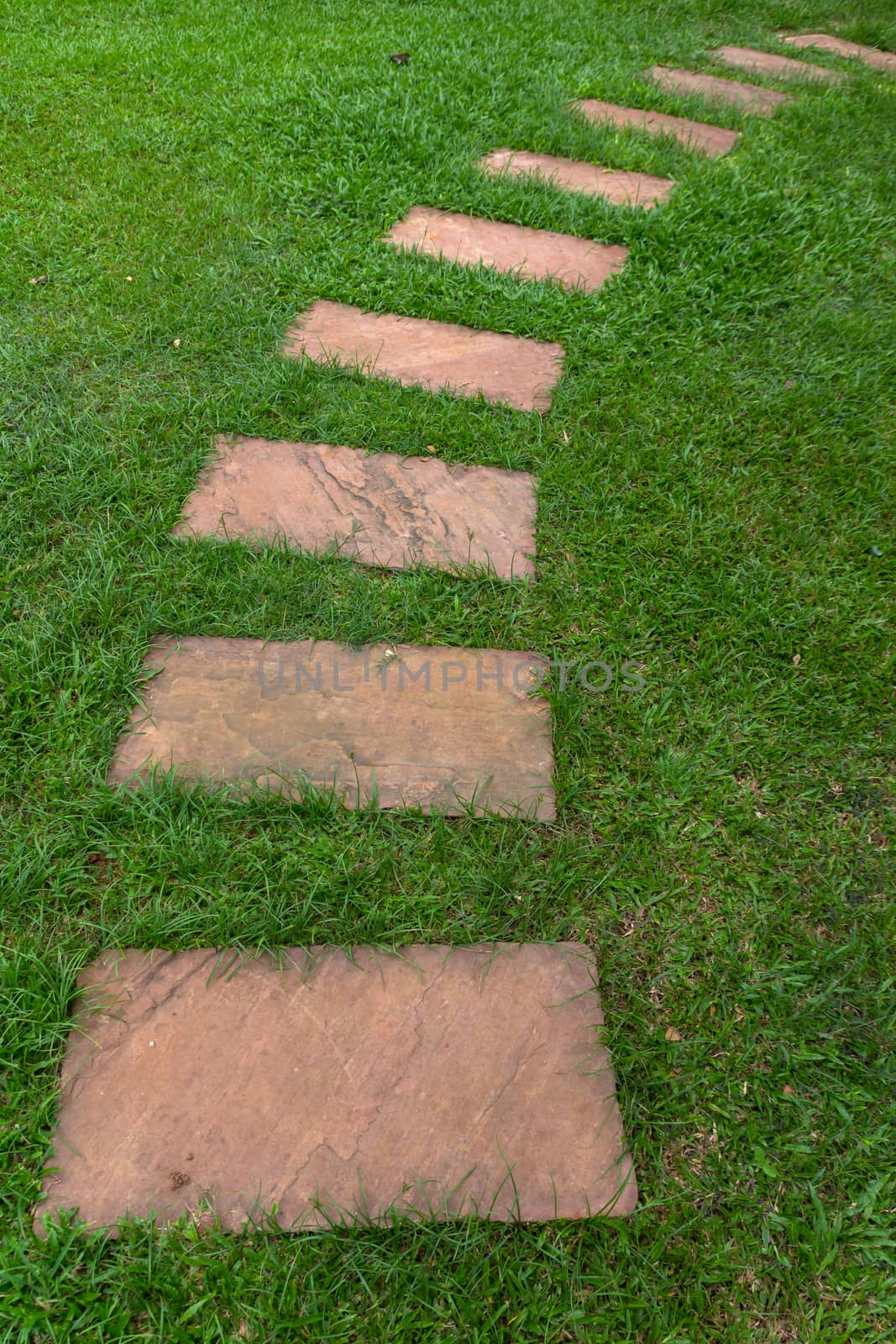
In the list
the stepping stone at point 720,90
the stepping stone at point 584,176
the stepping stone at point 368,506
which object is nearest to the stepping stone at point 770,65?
the stepping stone at point 720,90

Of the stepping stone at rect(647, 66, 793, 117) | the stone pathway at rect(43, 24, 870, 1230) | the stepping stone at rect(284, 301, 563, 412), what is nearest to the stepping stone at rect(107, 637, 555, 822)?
the stone pathway at rect(43, 24, 870, 1230)

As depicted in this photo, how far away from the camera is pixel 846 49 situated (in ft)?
17.3

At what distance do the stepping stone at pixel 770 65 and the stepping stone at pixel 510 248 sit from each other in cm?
255

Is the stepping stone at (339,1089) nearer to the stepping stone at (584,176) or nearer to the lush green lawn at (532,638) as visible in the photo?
the lush green lawn at (532,638)

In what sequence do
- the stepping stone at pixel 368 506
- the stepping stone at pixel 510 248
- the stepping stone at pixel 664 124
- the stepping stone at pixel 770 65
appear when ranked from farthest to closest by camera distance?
1. the stepping stone at pixel 770 65
2. the stepping stone at pixel 664 124
3. the stepping stone at pixel 510 248
4. the stepping stone at pixel 368 506

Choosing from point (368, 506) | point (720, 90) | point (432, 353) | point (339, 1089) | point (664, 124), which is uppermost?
point (720, 90)

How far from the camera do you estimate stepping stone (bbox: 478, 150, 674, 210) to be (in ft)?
11.4

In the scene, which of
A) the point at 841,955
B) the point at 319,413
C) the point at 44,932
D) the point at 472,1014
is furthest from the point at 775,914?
the point at 319,413

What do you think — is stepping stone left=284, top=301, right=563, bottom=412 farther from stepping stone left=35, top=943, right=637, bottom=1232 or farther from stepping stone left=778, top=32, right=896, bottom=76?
stepping stone left=778, top=32, right=896, bottom=76

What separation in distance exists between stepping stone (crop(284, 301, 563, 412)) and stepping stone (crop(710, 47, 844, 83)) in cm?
331

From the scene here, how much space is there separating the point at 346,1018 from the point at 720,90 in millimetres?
5011

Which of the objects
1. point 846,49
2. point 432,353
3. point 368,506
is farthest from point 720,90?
point 368,506

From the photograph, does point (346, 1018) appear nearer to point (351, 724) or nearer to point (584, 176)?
point (351, 724)

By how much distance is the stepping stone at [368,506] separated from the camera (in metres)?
2.17
